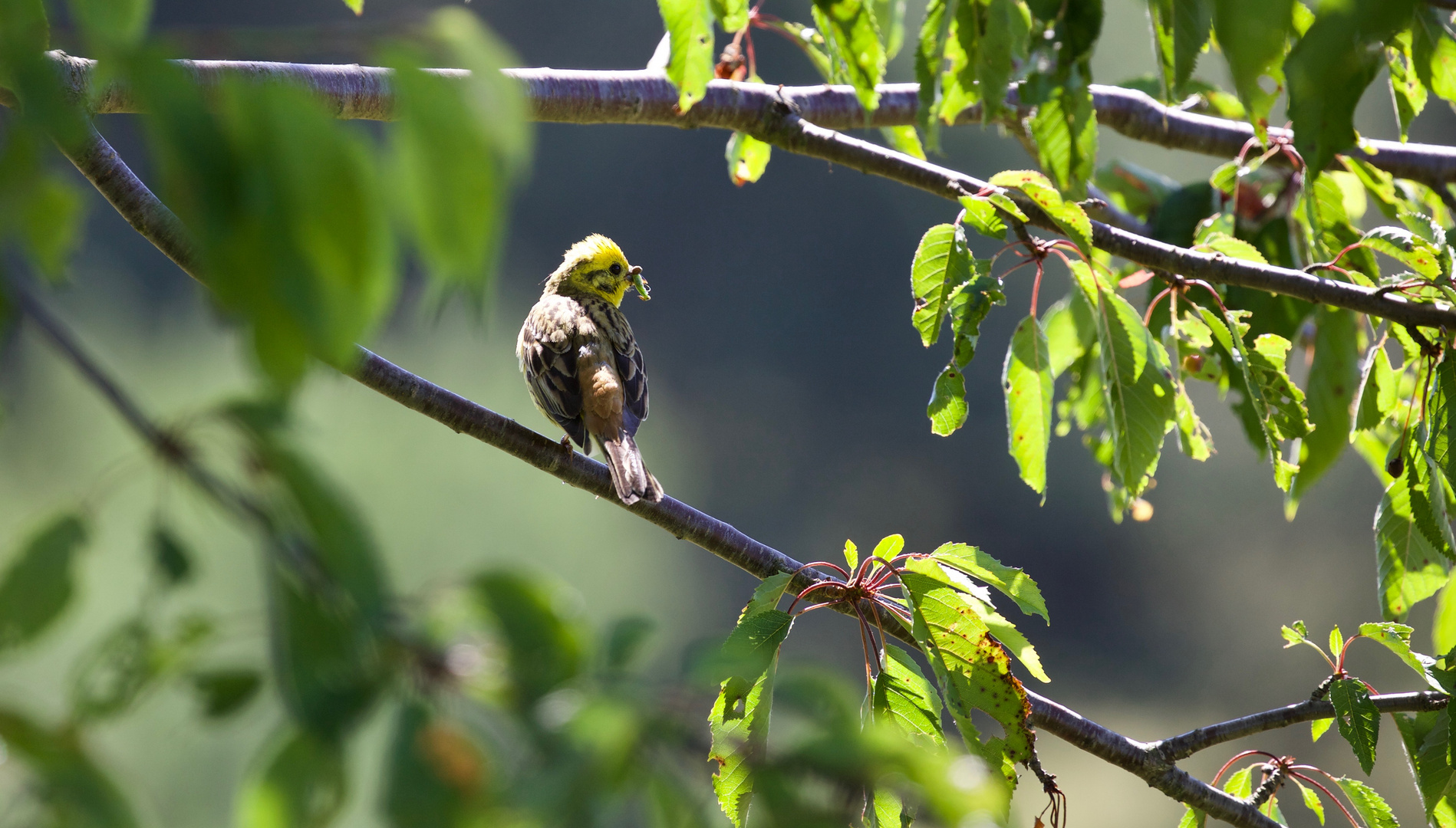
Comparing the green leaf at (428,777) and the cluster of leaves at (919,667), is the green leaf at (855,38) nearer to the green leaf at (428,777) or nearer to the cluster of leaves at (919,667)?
the cluster of leaves at (919,667)

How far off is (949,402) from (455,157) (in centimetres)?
168

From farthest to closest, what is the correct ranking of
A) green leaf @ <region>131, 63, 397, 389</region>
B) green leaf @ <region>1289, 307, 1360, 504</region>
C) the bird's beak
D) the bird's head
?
the bird's head < the bird's beak < green leaf @ <region>1289, 307, 1360, 504</region> < green leaf @ <region>131, 63, 397, 389</region>

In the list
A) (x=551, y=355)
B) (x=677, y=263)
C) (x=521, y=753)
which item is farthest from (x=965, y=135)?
(x=521, y=753)

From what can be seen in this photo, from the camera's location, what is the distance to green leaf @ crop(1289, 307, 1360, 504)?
2.68 metres

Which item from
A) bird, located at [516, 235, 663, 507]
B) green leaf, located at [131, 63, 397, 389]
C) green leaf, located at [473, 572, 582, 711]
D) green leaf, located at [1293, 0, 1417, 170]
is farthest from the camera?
bird, located at [516, 235, 663, 507]

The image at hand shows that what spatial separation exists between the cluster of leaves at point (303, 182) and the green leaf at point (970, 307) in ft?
4.76

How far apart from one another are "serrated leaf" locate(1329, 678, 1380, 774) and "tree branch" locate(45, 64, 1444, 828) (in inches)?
4.1

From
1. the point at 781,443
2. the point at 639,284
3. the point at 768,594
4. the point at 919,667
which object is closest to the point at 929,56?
the point at 768,594

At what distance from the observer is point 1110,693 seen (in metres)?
23.3

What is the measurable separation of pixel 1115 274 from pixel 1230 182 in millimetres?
726

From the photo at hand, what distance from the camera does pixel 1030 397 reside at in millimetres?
2271

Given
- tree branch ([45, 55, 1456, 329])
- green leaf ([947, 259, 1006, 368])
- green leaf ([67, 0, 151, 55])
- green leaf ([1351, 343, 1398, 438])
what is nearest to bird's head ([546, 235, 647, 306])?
tree branch ([45, 55, 1456, 329])

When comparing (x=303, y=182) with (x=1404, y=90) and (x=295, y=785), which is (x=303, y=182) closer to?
(x=295, y=785)

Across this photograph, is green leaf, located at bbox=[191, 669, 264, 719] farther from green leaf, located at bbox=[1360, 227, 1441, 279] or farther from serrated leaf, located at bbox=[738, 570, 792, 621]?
green leaf, located at bbox=[1360, 227, 1441, 279]
